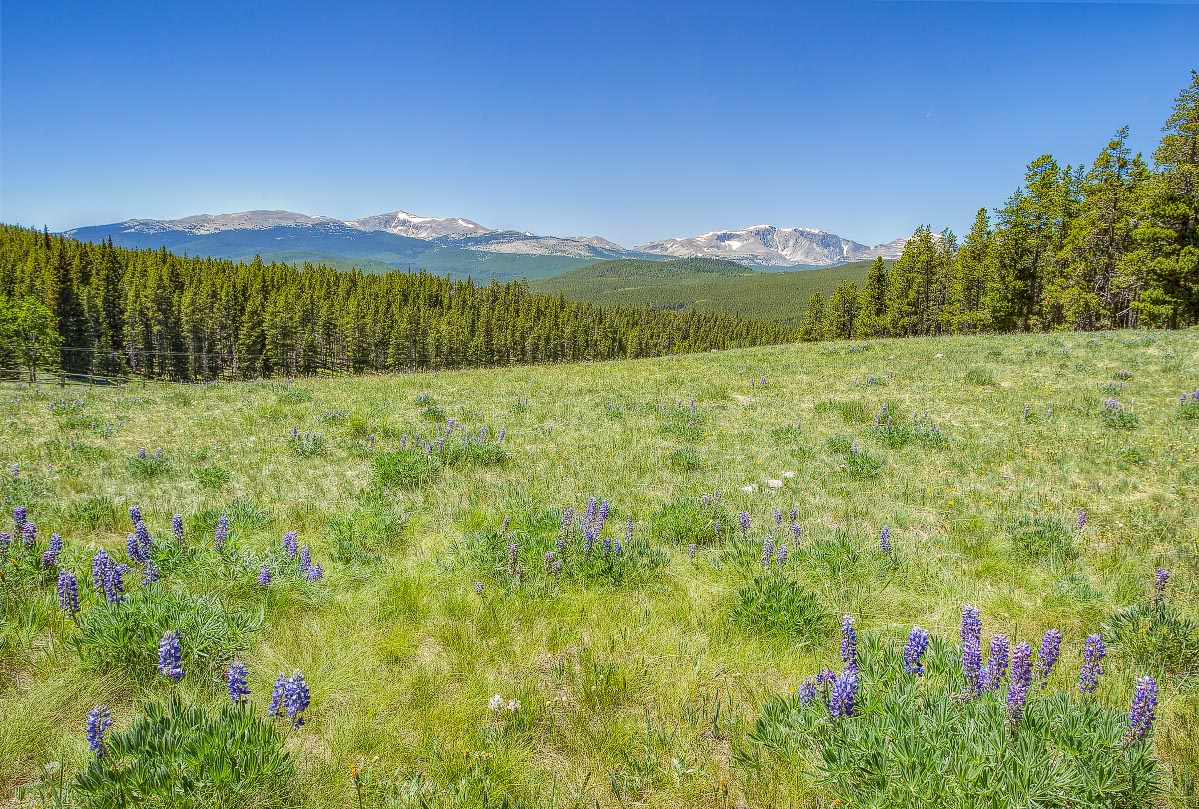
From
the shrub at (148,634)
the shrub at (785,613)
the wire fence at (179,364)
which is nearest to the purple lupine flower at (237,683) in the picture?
the shrub at (148,634)

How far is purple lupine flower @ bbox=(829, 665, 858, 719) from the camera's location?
8.87 ft

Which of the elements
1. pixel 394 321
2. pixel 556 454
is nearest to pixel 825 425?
pixel 556 454

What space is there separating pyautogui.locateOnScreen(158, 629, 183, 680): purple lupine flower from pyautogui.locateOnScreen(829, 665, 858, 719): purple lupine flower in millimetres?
3722

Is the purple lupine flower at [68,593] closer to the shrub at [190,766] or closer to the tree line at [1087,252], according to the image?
the shrub at [190,766]

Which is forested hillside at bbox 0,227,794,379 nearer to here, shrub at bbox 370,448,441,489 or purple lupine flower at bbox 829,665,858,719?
Answer: shrub at bbox 370,448,441,489

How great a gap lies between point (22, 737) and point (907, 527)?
7.81 meters

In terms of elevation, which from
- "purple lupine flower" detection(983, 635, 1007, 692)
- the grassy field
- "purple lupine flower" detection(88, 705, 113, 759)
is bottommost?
→ the grassy field

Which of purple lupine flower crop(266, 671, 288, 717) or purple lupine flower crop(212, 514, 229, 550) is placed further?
purple lupine flower crop(212, 514, 229, 550)

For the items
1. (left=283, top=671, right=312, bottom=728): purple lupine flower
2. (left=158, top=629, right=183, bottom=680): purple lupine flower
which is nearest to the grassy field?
(left=283, top=671, right=312, bottom=728): purple lupine flower

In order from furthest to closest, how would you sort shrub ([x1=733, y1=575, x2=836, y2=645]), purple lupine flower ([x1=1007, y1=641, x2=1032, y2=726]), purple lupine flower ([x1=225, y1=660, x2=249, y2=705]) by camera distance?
1. shrub ([x1=733, y1=575, x2=836, y2=645])
2. purple lupine flower ([x1=225, y1=660, x2=249, y2=705])
3. purple lupine flower ([x1=1007, y1=641, x2=1032, y2=726])

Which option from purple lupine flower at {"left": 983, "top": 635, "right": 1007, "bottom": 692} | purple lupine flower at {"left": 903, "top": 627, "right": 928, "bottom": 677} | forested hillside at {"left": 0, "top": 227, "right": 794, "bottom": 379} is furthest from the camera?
forested hillside at {"left": 0, "top": 227, "right": 794, "bottom": 379}

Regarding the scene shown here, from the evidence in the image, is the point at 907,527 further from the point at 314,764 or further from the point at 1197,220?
the point at 1197,220

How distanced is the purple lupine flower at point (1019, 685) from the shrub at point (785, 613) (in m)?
1.37

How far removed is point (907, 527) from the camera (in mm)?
6320
